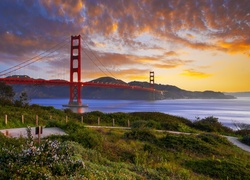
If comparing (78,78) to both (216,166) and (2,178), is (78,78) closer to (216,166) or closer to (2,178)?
(216,166)

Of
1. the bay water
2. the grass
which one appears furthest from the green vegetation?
the bay water

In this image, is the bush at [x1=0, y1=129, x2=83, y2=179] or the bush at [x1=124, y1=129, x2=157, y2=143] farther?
the bush at [x1=124, y1=129, x2=157, y2=143]

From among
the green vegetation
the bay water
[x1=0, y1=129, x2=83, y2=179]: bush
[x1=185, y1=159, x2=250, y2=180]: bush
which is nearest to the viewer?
[x1=0, y1=129, x2=83, y2=179]: bush

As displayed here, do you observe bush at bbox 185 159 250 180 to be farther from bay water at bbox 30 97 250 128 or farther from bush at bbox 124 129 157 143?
bay water at bbox 30 97 250 128

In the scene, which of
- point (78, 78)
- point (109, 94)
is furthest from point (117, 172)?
point (109, 94)

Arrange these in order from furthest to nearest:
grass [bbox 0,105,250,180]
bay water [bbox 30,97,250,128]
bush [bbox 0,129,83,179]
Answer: bay water [bbox 30,97,250,128] → grass [bbox 0,105,250,180] → bush [bbox 0,129,83,179]

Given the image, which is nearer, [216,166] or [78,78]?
[216,166]

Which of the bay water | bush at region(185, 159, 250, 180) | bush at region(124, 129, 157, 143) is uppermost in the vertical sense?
bush at region(124, 129, 157, 143)

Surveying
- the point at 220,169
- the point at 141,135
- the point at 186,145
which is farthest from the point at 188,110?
the point at 220,169

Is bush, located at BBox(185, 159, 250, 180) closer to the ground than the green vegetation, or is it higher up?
closer to the ground

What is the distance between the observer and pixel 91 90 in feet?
634

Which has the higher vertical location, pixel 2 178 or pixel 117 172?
pixel 2 178

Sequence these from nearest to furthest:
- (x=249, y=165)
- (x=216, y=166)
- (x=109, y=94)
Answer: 1. (x=216, y=166)
2. (x=249, y=165)
3. (x=109, y=94)

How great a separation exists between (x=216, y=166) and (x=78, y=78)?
5624cm
